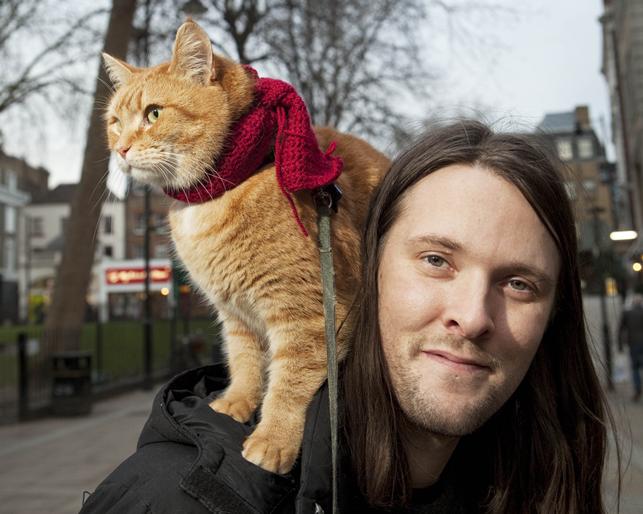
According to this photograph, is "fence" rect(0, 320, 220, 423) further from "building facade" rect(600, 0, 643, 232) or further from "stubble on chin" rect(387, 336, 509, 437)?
"building facade" rect(600, 0, 643, 232)

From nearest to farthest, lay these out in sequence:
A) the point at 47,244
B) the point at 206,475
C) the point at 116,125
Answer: the point at 206,475 < the point at 116,125 < the point at 47,244

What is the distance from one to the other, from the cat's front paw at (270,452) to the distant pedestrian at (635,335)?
12.5 m

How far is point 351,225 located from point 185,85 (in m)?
0.81

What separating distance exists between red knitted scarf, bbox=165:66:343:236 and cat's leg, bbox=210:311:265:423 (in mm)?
488

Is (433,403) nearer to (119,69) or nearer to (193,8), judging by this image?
(119,69)

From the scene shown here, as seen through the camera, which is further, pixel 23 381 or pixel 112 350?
pixel 112 350

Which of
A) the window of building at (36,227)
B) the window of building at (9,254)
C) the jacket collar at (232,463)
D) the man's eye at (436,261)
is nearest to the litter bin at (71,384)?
the jacket collar at (232,463)

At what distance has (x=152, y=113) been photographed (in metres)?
2.32

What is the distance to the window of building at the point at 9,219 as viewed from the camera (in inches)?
2295

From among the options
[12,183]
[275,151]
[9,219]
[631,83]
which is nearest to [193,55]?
[275,151]

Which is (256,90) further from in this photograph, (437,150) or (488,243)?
(488,243)

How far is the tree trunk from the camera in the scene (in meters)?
12.3

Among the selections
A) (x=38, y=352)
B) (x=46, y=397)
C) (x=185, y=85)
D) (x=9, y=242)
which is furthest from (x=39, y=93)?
(x=9, y=242)

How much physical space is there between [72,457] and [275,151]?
805cm
